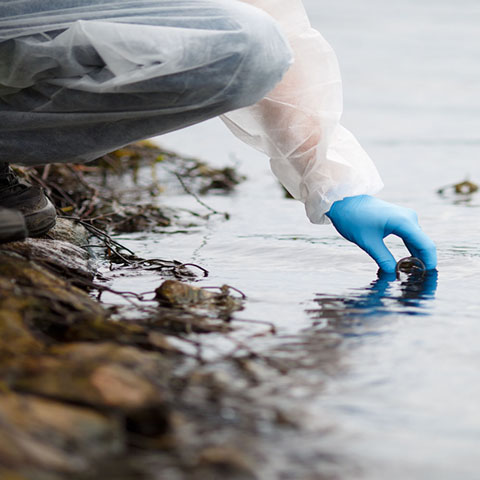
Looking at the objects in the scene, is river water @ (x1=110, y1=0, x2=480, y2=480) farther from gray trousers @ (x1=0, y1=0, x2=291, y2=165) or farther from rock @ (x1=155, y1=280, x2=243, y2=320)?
gray trousers @ (x1=0, y1=0, x2=291, y2=165)

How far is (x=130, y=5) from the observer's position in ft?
7.59

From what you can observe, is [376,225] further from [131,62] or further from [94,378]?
[94,378]

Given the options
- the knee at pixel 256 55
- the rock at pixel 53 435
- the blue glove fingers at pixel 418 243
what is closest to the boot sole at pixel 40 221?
the knee at pixel 256 55

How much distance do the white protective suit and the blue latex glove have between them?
0.72 feet

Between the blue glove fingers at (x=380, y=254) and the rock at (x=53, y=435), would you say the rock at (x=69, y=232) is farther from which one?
the rock at (x=53, y=435)

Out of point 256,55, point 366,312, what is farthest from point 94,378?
point 256,55

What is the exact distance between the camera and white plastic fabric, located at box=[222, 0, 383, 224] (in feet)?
8.46

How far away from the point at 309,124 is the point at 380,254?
46cm

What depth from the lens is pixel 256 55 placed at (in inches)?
89.0

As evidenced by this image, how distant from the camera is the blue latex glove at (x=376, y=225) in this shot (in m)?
2.63

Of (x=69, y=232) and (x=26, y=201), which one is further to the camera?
(x=69, y=232)

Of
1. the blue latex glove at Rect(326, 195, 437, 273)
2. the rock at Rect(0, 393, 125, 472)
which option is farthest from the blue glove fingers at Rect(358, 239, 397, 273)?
the rock at Rect(0, 393, 125, 472)

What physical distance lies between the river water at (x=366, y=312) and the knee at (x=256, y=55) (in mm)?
555

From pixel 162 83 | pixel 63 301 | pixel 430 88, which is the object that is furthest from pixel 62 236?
pixel 430 88
